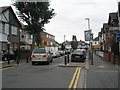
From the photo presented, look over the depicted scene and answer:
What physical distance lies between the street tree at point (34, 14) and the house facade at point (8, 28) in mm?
2590

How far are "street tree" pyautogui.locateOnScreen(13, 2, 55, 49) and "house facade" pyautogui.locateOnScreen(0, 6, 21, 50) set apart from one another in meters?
2.59

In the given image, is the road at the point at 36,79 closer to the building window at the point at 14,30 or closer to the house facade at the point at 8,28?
the house facade at the point at 8,28

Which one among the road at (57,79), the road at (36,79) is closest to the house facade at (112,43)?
the road at (57,79)

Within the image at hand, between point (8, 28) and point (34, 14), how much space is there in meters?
5.51

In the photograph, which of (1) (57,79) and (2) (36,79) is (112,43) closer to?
(1) (57,79)

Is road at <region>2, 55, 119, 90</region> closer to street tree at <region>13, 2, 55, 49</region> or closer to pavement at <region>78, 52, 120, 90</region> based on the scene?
pavement at <region>78, 52, 120, 90</region>

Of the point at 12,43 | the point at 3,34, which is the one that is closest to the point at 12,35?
the point at 12,43

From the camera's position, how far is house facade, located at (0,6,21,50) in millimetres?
29220

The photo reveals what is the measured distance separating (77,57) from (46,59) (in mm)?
5627

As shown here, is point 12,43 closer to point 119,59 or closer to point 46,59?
point 46,59

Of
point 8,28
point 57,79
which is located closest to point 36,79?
point 57,79

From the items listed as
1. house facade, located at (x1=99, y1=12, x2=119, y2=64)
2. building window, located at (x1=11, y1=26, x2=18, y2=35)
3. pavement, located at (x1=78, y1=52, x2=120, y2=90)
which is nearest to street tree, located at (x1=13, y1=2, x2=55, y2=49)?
building window, located at (x1=11, y1=26, x2=18, y2=35)

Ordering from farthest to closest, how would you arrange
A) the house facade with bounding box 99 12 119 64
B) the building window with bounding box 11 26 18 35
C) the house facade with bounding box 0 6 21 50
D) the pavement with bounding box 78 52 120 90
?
the building window with bounding box 11 26 18 35 < the house facade with bounding box 0 6 21 50 < the house facade with bounding box 99 12 119 64 < the pavement with bounding box 78 52 120 90

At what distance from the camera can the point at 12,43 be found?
3322cm
